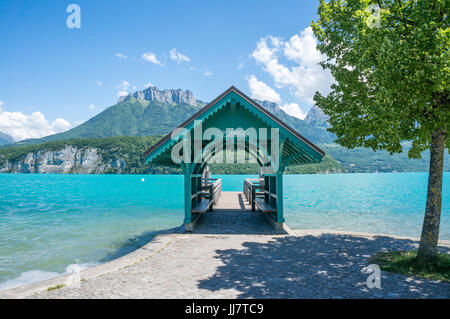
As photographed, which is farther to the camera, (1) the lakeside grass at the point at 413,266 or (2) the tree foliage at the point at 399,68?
(1) the lakeside grass at the point at 413,266

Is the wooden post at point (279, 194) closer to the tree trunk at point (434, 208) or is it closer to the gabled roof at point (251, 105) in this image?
the gabled roof at point (251, 105)

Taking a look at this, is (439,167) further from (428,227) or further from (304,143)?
(304,143)

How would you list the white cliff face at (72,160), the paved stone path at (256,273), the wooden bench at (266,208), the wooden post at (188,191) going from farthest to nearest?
1. the white cliff face at (72,160)
2. the wooden bench at (266,208)
3. the wooden post at (188,191)
4. the paved stone path at (256,273)

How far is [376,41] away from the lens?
20.2ft

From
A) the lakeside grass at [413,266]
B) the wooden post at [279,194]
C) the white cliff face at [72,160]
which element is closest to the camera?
the lakeside grass at [413,266]

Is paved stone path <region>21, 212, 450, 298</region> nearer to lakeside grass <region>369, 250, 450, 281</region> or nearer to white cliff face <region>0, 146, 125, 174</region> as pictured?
A: lakeside grass <region>369, 250, 450, 281</region>

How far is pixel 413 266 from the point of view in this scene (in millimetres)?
6766

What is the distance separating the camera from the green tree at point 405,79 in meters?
5.61

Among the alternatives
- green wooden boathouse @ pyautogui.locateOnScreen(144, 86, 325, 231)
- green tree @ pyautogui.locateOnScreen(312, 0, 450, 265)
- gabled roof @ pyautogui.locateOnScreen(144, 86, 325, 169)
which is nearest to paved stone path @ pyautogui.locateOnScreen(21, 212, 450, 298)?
green tree @ pyautogui.locateOnScreen(312, 0, 450, 265)

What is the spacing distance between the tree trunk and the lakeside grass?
18 centimetres

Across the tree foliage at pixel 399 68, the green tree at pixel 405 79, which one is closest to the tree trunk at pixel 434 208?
the green tree at pixel 405 79

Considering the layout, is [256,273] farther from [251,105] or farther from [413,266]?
[251,105]

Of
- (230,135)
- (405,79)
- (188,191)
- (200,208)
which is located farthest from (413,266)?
(200,208)

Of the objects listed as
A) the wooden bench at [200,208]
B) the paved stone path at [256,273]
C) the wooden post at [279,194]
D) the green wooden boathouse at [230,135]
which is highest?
the green wooden boathouse at [230,135]
